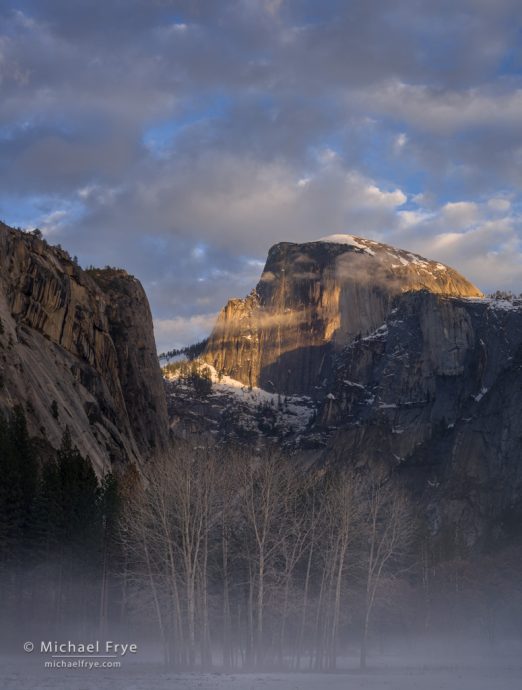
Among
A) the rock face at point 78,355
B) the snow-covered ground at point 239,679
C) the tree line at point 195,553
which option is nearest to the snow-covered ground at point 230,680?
the snow-covered ground at point 239,679

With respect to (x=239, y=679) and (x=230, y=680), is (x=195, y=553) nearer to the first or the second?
(x=239, y=679)

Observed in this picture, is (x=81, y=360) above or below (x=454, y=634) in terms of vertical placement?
above

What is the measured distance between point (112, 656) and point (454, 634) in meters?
53.6

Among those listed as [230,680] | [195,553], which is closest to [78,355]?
[195,553]

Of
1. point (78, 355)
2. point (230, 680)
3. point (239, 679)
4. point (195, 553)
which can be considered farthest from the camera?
point (78, 355)

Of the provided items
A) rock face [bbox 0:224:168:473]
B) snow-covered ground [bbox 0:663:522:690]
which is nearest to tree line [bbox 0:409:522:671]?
snow-covered ground [bbox 0:663:522:690]

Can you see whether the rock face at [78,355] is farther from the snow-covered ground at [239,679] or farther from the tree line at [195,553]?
the snow-covered ground at [239,679]

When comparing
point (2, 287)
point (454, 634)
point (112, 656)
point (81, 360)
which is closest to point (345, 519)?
point (112, 656)

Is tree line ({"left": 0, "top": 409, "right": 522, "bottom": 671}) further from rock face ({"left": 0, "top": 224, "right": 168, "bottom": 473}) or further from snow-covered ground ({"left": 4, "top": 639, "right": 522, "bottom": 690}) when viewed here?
rock face ({"left": 0, "top": 224, "right": 168, "bottom": 473})

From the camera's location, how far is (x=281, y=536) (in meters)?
69.2

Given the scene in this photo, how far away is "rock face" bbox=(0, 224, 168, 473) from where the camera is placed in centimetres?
10900

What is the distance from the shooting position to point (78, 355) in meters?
140

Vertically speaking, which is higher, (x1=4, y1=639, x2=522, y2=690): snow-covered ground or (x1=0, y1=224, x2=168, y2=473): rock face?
(x1=0, y1=224, x2=168, y2=473): rock face

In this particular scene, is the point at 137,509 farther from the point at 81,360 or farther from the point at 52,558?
the point at 81,360
